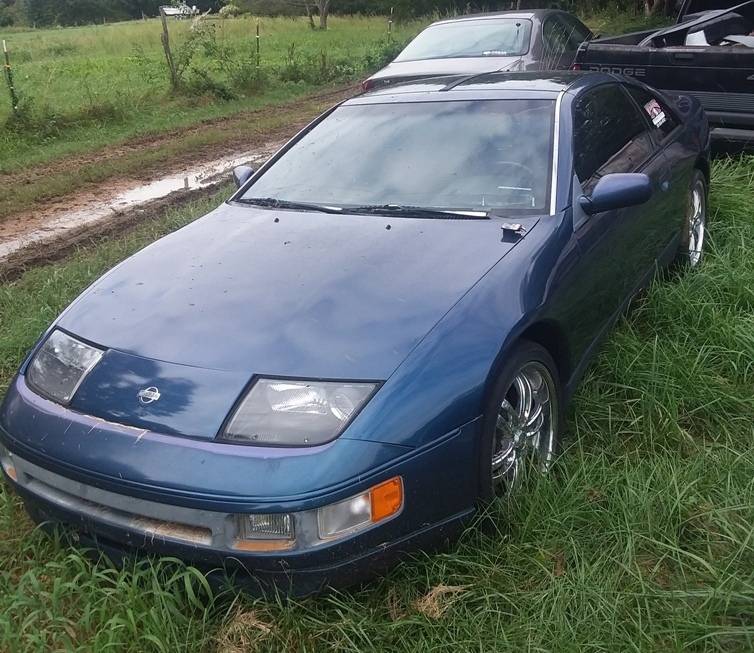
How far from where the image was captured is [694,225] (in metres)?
4.77

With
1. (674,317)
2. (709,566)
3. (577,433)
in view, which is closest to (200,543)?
(709,566)

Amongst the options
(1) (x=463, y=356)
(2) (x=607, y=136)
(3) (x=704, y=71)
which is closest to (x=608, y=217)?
(2) (x=607, y=136)

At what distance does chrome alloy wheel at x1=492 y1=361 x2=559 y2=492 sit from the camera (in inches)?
101

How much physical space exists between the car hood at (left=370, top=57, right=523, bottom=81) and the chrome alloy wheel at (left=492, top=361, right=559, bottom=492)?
198 inches

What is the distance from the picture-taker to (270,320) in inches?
98.6

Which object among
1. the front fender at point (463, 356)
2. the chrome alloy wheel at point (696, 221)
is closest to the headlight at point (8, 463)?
the front fender at point (463, 356)

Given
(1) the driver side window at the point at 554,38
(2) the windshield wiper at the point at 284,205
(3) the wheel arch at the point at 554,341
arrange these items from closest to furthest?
(3) the wheel arch at the point at 554,341 → (2) the windshield wiper at the point at 284,205 → (1) the driver side window at the point at 554,38

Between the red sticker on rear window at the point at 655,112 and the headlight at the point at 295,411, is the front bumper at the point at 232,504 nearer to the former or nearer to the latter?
the headlight at the point at 295,411

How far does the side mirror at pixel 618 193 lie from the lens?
3104 mm

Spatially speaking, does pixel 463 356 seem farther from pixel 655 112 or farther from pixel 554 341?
pixel 655 112

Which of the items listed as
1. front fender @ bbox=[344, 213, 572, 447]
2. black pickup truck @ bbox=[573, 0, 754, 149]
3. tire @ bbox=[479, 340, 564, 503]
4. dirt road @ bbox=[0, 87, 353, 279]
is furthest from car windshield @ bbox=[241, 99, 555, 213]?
dirt road @ bbox=[0, 87, 353, 279]

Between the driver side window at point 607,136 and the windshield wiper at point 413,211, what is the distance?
0.56m

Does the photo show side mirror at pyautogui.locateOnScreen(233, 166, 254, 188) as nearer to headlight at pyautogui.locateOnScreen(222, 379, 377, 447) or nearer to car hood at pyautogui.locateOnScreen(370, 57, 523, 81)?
headlight at pyautogui.locateOnScreen(222, 379, 377, 447)

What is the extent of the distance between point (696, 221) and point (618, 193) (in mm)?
1975
